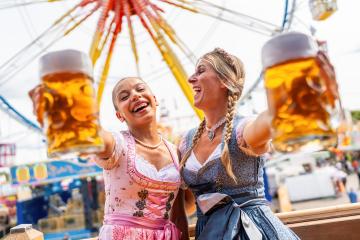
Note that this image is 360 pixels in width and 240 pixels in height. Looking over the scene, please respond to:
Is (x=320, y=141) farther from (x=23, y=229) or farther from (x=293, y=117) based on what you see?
(x=23, y=229)

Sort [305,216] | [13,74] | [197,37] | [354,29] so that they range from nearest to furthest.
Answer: [305,216] → [13,74] → [197,37] → [354,29]

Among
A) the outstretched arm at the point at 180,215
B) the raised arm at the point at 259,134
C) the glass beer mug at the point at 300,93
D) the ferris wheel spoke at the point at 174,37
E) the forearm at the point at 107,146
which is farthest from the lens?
the ferris wheel spoke at the point at 174,37

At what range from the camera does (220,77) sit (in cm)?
90

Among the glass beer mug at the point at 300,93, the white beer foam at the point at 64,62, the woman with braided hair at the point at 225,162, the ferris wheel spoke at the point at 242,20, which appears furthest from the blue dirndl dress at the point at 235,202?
the ferris wheel spoke at the point at 242,20

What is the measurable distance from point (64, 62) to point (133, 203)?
469mm

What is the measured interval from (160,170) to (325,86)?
21.1 inches

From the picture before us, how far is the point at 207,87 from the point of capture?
905 millimetres

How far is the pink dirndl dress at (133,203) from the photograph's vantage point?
880 mm

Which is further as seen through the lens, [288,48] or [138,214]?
[138,214]

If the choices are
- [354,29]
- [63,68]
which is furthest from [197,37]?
[63,68]

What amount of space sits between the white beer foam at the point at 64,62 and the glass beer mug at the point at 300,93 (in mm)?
280

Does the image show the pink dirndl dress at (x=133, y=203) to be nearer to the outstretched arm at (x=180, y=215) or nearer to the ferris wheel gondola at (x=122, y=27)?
the outstretched arm at (x=180, y=215)

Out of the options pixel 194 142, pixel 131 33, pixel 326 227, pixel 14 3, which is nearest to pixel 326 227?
pixel 326 227

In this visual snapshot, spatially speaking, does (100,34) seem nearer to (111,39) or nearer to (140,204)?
(111,39)
